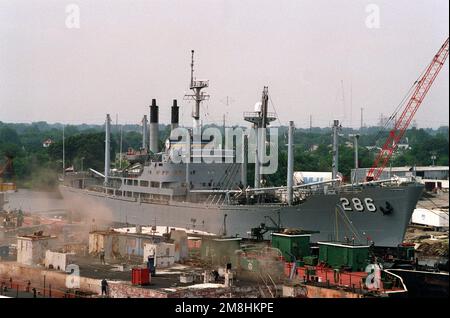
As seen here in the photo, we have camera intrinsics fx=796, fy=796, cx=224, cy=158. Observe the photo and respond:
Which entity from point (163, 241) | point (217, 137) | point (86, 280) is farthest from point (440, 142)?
point (86, 280)

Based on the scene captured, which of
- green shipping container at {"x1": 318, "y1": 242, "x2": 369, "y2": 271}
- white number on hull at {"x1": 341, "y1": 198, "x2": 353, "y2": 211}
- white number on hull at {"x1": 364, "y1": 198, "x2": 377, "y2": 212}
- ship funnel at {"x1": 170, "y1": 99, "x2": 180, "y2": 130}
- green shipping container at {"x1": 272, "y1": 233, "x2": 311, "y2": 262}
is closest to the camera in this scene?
green shipping container at {"x1": 318, "y1": 242, "x2": 369, "y2": 271}

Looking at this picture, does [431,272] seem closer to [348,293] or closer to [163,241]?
[348,293]

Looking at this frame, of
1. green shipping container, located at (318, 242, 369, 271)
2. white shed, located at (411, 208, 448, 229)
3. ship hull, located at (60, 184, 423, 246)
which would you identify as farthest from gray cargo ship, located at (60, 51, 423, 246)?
white shed, located at (411, 208, 448, 229)

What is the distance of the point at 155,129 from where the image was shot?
4050cm

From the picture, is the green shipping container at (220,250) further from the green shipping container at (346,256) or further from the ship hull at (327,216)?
the ship hull at (327,216)

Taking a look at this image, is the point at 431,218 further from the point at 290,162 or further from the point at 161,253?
the point at 161,253

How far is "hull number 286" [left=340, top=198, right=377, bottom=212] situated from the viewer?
2911 centimetres

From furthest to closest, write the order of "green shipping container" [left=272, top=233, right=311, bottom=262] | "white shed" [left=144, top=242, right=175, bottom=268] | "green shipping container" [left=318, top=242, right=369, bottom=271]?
"green shipping container" [left=272, top=233, right=311, bottom=262] < "white shed" [left=144, top=242, right=175, bottom=268] < "green shipping container" [left=318, top=242, right=369, bottom=271]

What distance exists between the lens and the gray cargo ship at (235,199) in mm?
29078

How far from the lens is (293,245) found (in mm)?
22688

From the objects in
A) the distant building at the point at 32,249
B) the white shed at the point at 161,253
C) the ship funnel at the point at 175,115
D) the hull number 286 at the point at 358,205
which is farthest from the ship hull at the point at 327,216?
the distant building at the point at 32,249

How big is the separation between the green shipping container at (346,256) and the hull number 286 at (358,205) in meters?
7.68

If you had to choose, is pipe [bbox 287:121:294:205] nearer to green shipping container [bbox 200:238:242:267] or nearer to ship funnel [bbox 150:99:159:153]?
green shipping container [bbox 200:238:242:267]

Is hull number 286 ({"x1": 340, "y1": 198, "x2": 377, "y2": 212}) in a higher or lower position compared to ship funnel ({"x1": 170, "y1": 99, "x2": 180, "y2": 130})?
lower
